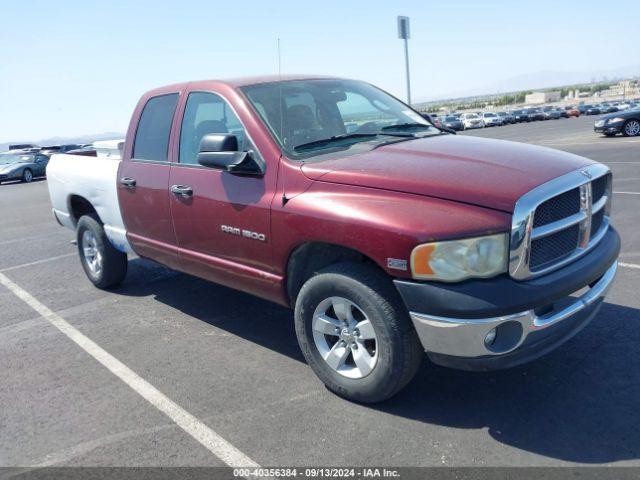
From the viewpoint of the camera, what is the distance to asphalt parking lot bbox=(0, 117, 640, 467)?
3029mm

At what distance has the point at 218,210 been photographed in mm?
4113

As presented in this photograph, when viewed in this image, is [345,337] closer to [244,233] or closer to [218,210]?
[244,233]

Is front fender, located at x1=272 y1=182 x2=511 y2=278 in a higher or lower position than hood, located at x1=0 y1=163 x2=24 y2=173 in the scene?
higher

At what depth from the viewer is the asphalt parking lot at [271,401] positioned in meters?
3.03

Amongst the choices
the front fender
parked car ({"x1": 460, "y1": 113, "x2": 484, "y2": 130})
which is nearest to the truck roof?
the front fender

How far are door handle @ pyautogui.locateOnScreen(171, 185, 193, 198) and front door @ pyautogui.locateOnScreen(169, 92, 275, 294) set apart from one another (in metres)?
0.01

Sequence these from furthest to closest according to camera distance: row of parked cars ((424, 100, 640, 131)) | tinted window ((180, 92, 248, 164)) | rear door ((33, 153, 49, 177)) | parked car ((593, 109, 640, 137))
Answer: row of parked cars ((424, 100, 640, 131))
rear door ((33, 153, 49, 177))
parked car ((593, 109, 640, 137))
tinted window ((180, 92, 248, 164))

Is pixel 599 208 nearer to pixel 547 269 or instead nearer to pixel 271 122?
pixel 547 269

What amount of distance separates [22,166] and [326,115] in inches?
989

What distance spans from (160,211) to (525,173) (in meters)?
2.83

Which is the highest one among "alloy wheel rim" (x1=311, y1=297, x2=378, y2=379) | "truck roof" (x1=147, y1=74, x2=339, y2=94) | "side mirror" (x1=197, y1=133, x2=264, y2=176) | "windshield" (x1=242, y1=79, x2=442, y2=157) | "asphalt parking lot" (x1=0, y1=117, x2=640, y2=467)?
"truck roof" (x1=147, y1=74, x2=339, y2=94)

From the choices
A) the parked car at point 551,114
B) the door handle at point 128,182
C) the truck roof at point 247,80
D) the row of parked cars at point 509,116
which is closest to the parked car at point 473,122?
the row of parked cars at point 509,116

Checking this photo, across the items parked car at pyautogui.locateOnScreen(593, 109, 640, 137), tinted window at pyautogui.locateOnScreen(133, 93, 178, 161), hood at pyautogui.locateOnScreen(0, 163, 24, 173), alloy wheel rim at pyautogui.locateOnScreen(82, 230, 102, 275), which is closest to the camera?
tinted window at pyautogui.locateOnScreen(133, 93, 178, 161)

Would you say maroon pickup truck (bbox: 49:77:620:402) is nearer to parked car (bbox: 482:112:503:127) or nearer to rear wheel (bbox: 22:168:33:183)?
rear wheel (bbox: 22:168:33:183)
